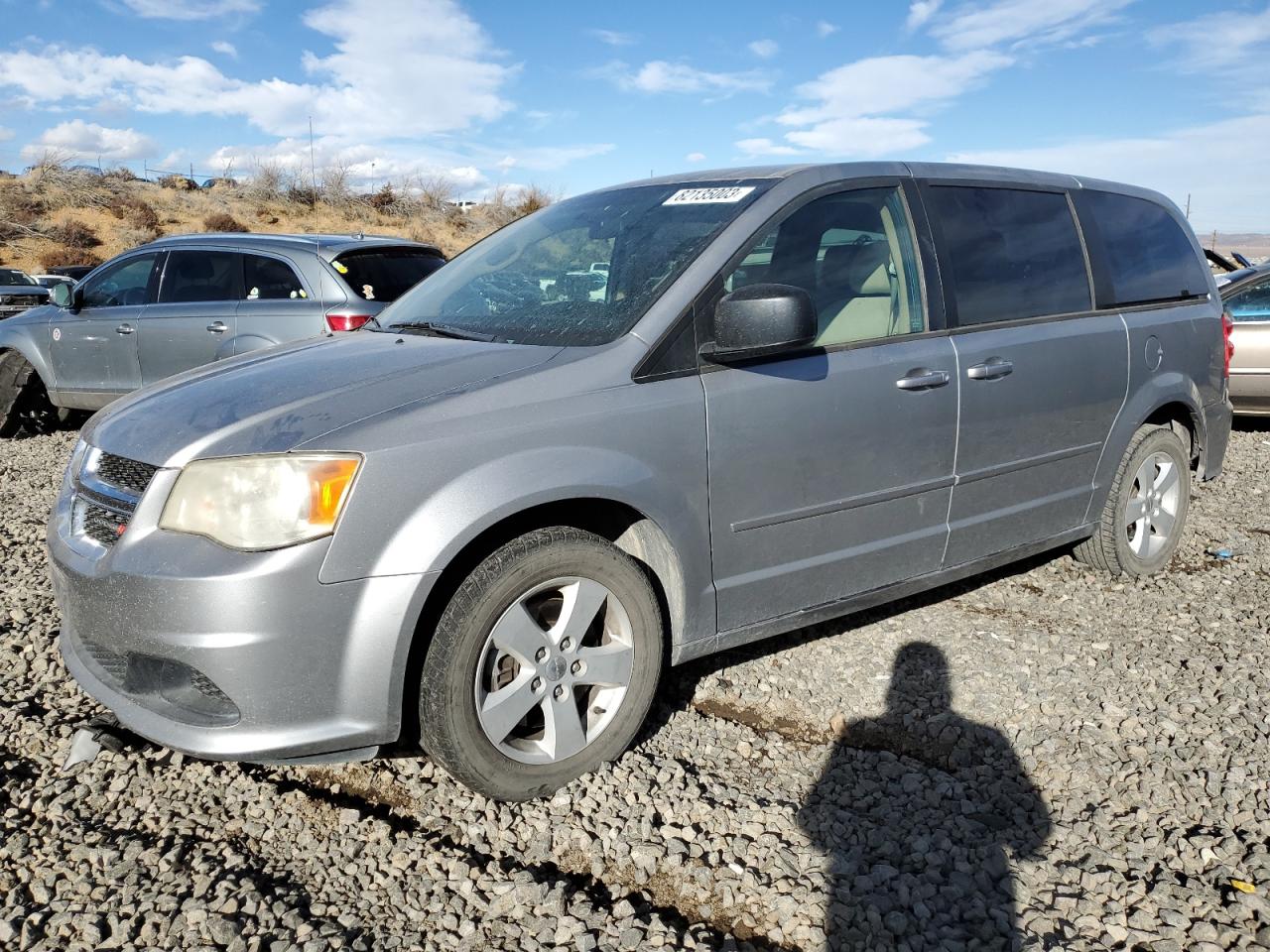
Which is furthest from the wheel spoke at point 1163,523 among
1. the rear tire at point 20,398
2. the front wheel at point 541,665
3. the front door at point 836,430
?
the rear tire at point 20,398

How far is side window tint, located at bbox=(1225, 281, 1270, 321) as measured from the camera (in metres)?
8.61

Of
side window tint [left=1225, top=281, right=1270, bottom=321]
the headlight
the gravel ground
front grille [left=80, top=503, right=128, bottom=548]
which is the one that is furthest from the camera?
side window tint [left=1225, top=281, right=1270, bottom=321]

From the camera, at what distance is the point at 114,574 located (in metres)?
2.54

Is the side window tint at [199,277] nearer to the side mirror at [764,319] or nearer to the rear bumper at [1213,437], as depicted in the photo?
the side mirror at [764,319]

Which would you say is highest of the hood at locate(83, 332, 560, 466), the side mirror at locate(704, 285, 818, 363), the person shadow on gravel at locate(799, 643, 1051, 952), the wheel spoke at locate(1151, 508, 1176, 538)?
the side mirror at locate(704, 285, 818, 363)

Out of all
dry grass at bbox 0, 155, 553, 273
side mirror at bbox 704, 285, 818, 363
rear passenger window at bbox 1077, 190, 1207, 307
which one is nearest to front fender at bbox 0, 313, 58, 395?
side mirror at bbox 704, 285, 818, 363

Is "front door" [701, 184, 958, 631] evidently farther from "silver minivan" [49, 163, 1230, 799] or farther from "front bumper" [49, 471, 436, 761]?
"front bumper" [49, 471, 436, 761]

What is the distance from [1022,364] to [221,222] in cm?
3797

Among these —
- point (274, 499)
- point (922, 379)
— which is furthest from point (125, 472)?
point (922, 379)

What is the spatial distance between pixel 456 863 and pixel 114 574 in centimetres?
116

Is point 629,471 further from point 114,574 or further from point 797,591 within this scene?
point 114,574

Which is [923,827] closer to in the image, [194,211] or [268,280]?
[268,280]

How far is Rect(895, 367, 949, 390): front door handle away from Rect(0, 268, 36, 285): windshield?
2136 centimetres

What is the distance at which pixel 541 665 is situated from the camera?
274 cm
